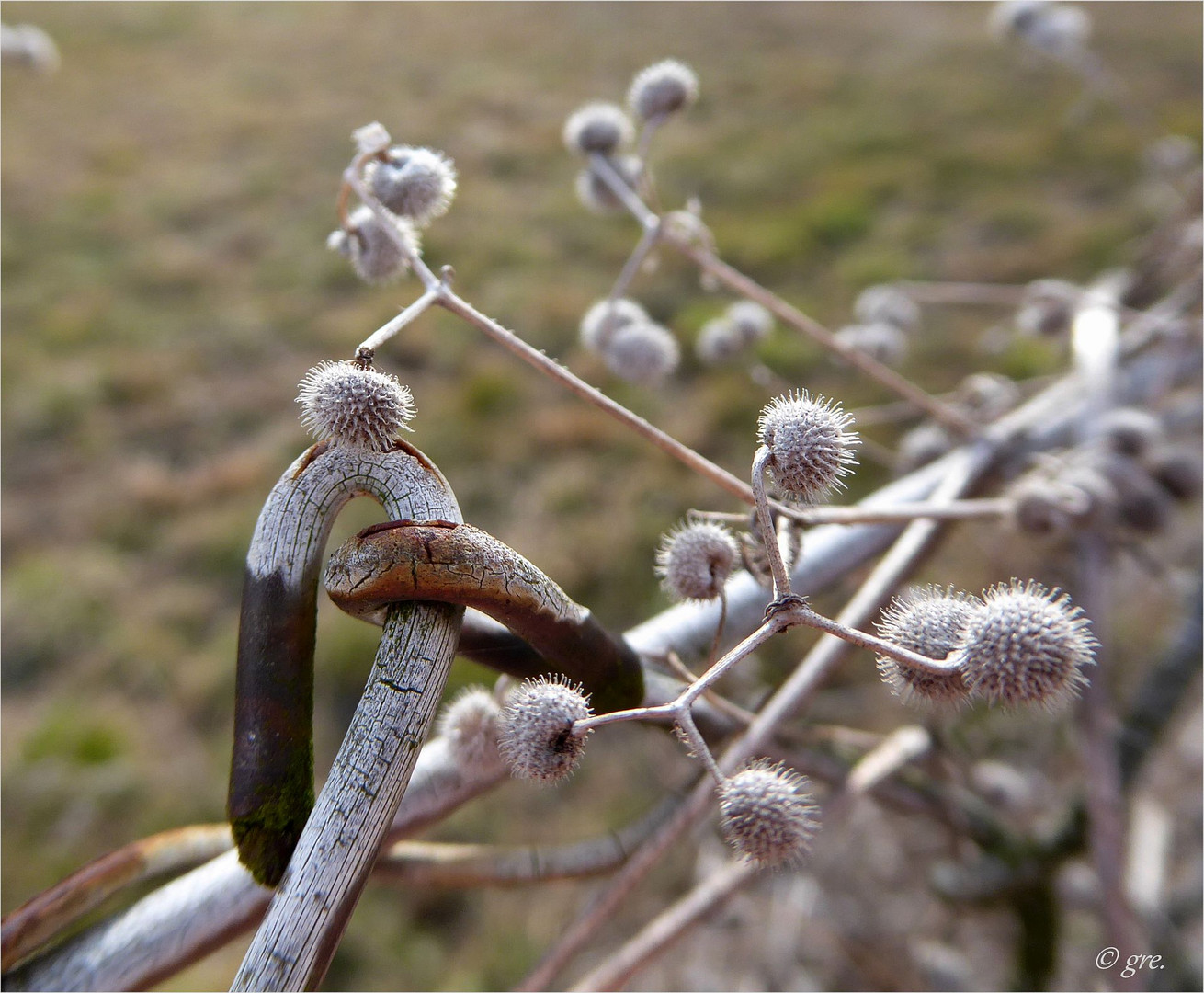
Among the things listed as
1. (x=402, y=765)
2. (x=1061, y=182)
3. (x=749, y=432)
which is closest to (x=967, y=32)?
(x=1061, y=182)

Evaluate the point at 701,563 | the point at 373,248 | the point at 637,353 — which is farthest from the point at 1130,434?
the point at 373,248

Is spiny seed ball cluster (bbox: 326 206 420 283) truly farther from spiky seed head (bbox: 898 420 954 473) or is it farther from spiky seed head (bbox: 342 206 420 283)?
spiky seed head (bbox: 898 420 954 473)

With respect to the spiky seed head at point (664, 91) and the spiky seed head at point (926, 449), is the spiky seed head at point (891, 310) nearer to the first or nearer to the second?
the spiky seed head at point (926, 449)

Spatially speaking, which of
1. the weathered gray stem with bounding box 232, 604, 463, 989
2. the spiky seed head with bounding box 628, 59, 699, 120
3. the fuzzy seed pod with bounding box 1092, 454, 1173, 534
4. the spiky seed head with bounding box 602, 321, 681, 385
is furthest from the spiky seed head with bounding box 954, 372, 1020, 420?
the weathered gray stem with bounding box 232, 604, 463, 989

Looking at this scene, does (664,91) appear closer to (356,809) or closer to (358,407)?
(358,407)

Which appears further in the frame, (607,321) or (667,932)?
(607,321)

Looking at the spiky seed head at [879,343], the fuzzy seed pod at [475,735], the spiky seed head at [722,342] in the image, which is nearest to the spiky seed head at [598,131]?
the spiky seed head at [722,342]
